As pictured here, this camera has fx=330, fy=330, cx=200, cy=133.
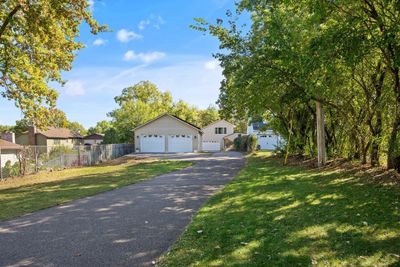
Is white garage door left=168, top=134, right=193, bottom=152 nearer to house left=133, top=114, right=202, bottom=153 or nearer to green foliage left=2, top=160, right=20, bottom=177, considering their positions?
house left=133, top=114, right=202, bottom=153

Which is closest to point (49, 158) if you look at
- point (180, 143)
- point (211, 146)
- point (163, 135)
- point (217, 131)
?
point (163, 135)

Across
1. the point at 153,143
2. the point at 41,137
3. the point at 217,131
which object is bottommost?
the point at 153,143

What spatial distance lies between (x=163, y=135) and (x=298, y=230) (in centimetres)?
3495

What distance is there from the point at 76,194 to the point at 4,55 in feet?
26.6

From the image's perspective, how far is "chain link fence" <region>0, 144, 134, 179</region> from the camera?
17766mm

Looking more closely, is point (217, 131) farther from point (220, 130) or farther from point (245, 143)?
point (245, 143)

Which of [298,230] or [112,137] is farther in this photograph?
[112,137]

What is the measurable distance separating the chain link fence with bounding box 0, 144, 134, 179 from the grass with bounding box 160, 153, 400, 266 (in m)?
13.5

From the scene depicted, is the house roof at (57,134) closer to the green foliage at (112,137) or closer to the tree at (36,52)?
the green foliage at (112,137)

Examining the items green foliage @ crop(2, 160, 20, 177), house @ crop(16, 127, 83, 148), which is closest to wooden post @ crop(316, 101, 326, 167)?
green foliage @ crop(2, 160, 20, 177)

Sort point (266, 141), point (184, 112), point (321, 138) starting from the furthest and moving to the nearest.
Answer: point (184, 112) → point (266, 141) → point (321, 138)

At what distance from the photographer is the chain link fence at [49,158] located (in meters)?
17.8

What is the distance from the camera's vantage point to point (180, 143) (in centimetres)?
3994

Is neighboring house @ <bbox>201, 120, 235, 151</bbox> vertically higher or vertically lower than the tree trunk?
higher
